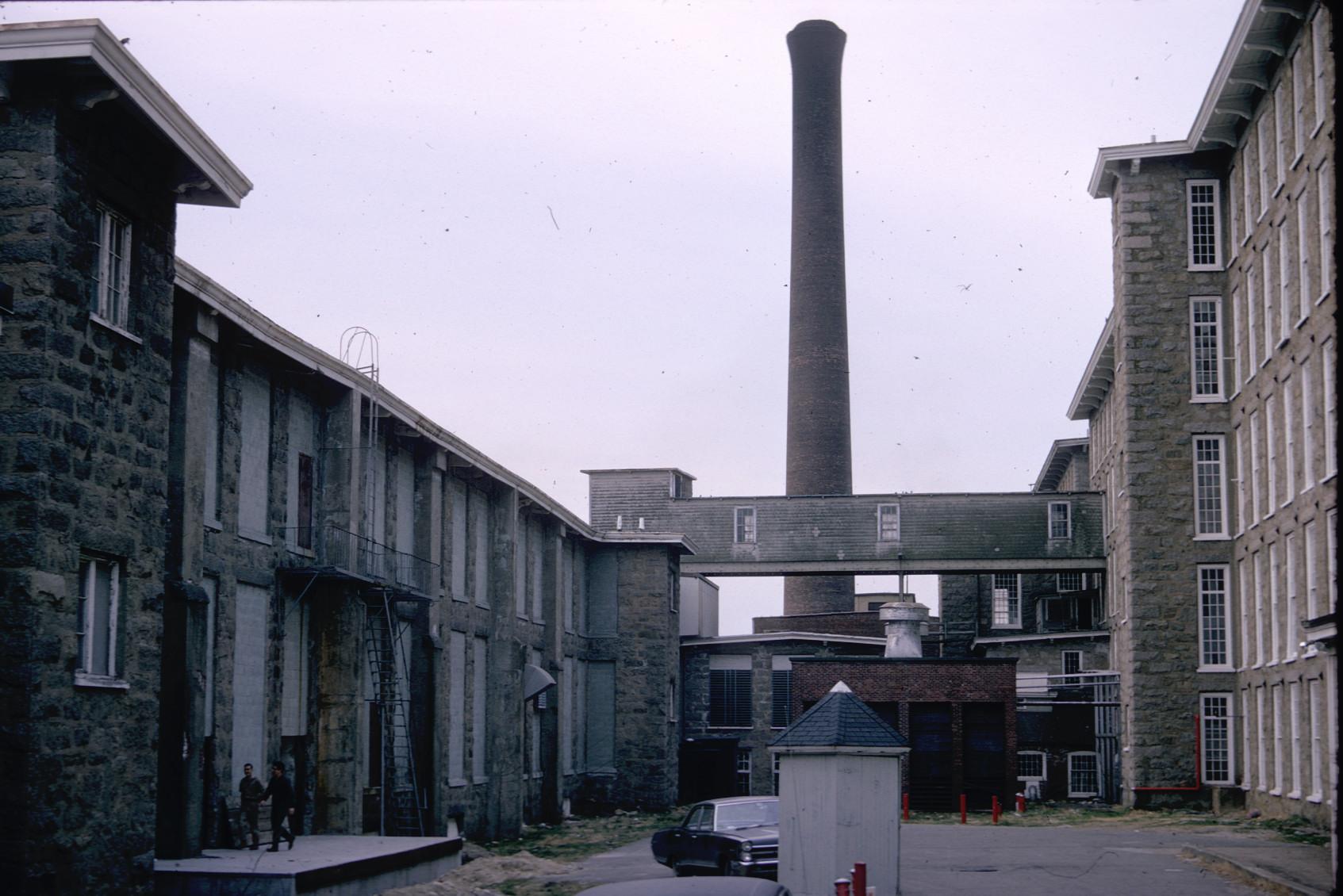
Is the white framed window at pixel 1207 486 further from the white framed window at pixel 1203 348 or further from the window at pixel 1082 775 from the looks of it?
the window at pixel 1082 775

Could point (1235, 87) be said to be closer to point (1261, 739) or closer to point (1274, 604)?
point (1274, 604)

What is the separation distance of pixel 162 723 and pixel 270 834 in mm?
4553

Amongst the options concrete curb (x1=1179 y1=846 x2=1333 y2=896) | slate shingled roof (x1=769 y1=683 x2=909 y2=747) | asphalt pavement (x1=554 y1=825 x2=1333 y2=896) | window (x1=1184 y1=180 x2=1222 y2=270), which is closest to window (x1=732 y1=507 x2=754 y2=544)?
window (x1=1184 y1=180 x2=1222 y2=270)

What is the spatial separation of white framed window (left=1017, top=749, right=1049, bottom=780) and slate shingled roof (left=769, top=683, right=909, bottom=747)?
33757 mm

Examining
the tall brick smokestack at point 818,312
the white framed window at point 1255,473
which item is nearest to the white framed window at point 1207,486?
the white framed window at point 1255,473

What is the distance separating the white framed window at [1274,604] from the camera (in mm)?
35406

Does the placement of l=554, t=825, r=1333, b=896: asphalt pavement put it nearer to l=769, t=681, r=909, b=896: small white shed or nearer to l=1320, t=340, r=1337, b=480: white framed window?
l=769, t=681, r=909, b=896: small white shed

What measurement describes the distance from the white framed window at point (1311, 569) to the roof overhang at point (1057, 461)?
26.2 metres

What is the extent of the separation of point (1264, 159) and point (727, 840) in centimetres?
2191

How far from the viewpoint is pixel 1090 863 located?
25.3m

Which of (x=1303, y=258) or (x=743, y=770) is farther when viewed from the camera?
(x=743, y=770)

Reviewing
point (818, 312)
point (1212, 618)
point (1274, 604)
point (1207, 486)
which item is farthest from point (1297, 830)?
point (818, 312)

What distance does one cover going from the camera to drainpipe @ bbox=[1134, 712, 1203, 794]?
41000mm

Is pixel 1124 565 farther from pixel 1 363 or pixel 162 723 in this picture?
pixel 1 363
